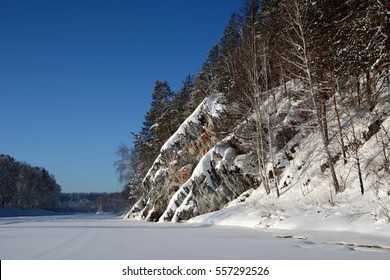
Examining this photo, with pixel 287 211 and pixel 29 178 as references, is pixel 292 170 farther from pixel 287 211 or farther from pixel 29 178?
pixel 29 178

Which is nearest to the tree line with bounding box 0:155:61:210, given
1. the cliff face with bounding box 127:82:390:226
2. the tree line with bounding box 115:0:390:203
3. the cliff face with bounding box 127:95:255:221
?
the cliff face with bounding box 127:95:255:221

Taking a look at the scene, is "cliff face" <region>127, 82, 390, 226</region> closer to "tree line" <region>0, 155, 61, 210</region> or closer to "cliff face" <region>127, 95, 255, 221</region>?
"cliff face" <region>127, 95, 255, 221</region>

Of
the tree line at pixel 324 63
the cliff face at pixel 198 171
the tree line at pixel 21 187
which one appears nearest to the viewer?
the tree line at pixel 324 63

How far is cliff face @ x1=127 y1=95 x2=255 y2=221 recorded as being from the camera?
23000mm

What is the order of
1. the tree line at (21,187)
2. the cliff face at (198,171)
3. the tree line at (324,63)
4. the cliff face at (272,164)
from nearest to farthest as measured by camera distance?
the tree line at (324,63)
the cliff face at (272,164)
the cliff face at (198,171)
the tree line at (21,187)

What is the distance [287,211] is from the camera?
14320 mm

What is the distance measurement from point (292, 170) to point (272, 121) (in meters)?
5.70

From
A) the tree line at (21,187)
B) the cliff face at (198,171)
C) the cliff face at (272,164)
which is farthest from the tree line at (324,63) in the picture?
the tree line at (21,187)

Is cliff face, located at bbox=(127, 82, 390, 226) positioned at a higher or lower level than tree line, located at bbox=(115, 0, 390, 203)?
lower

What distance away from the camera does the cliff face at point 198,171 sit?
906 inches

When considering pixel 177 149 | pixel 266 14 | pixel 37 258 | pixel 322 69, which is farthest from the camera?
pixel 177 149

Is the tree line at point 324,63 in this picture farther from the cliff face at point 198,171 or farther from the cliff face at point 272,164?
the cliff face at point 198,171

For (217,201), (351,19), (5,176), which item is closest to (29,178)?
(5,176)

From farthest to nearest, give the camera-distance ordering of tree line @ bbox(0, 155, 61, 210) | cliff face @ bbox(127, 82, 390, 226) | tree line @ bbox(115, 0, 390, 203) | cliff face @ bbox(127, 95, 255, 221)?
tree line @ bbox(0, 155, 61, 210) < cliff face @ bbox(127, 95, 255, 221) < cliff face @ bbox(127, 82, 390, 226) < tree line @ bbox(115, 0, 390, 203)
